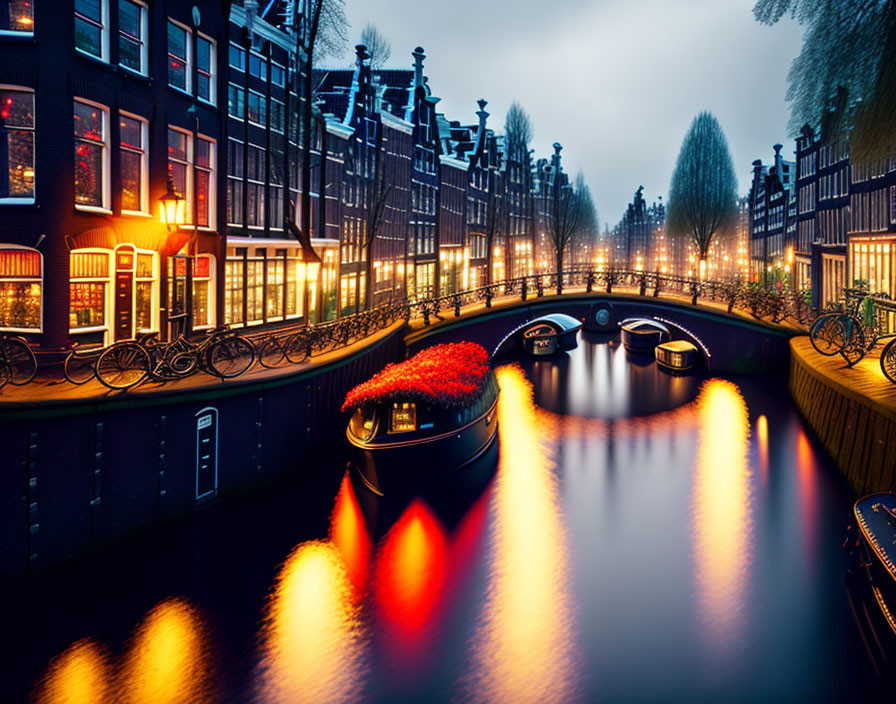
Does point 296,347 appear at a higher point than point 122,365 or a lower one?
higher

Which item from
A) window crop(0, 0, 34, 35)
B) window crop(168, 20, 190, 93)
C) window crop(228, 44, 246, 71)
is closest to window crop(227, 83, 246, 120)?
window crop(228, 44, 246, 71)

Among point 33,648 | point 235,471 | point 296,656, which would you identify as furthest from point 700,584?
point 33,648

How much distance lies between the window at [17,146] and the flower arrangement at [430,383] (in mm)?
8641

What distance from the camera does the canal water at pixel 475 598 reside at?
13.2m

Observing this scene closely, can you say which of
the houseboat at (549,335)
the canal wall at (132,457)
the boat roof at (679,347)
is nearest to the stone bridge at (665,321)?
the boat roof at (679,347)

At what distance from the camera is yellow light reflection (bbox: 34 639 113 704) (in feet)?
40.4

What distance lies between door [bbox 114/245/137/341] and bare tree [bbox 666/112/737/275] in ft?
170

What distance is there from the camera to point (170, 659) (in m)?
13.4

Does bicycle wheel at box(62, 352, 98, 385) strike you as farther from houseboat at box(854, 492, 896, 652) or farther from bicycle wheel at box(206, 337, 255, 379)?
houseboat at box(854, 492, 896, 652)

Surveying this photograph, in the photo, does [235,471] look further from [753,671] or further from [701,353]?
[701,353]

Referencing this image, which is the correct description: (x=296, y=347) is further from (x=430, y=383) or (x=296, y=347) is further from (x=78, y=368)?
(x=78, y=368)

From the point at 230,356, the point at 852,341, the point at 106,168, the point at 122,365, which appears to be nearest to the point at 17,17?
the point at 106,168

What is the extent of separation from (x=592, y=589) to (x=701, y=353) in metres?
30.1

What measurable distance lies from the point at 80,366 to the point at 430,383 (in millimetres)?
8451
